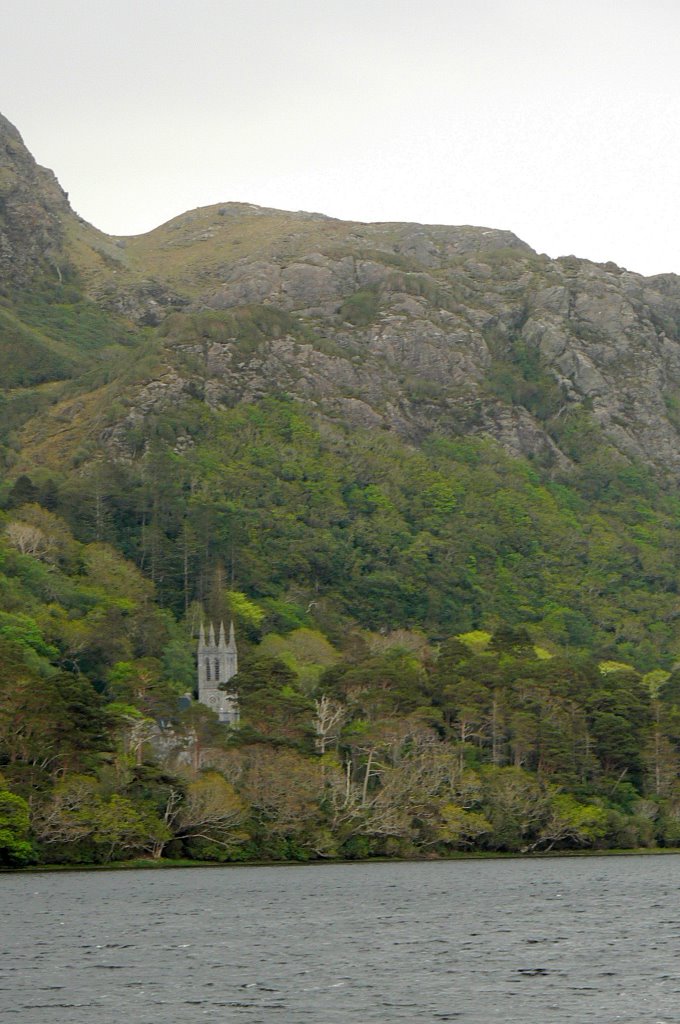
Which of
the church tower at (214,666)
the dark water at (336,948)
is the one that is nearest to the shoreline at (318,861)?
the dark water at (336,948)

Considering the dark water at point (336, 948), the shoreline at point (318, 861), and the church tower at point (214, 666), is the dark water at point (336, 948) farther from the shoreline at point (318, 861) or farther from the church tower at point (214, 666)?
the church tower at point (214, 666)

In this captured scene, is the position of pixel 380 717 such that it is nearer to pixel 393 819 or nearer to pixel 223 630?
pixel 393 819

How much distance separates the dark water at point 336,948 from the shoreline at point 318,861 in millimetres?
2108

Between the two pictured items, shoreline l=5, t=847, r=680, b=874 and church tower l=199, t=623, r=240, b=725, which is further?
church tower l=199, t=623, r=240, b=725

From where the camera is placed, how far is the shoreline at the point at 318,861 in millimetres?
112625

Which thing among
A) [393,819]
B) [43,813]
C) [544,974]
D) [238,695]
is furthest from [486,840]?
[544,974]

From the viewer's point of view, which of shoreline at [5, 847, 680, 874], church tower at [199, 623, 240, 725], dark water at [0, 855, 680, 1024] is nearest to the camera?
dark water at [0, 855, 680, 1024]

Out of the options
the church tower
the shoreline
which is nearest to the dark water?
the shoreline

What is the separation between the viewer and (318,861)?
12625 centimetres

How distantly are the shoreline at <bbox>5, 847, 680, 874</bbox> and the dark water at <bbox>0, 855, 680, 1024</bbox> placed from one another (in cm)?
211

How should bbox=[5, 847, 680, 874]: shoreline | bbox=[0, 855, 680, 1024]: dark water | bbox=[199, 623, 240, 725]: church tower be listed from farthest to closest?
bbox=[199, 623, 240, 725]: church tower < bbox=[5, 847, 680, 874]: shoreline < bbox=[0, 855, 680, 1024]: dark water

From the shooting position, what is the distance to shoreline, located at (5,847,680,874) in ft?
370

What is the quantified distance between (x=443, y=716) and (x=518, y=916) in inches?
2397

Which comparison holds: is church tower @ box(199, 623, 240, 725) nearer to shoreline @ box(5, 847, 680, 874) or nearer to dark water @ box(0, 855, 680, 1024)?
shoreline @ box(5, 847, 680, 874)
